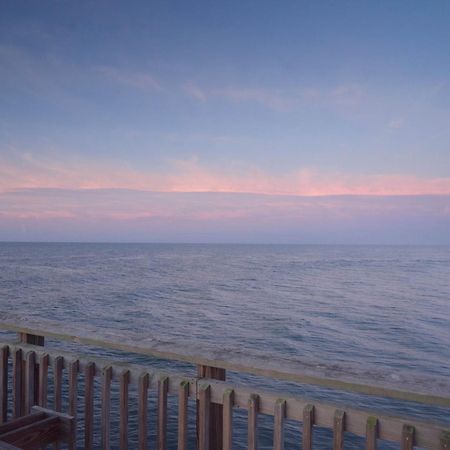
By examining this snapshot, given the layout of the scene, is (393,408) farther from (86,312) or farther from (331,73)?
(86,312)

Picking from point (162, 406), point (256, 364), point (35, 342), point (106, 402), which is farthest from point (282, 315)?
point (256, 364)

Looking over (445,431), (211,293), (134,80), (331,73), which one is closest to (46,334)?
(445,431)

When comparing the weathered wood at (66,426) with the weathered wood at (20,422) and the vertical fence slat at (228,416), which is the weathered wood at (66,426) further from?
the vertical fence slat at (228,416)

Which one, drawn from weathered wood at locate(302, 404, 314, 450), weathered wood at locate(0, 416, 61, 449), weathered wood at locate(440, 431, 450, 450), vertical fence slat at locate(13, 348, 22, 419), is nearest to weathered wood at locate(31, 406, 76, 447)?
weathered wood at locate(0, 416, 61, 449)

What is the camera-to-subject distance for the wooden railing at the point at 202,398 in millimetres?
2049

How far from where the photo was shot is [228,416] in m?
2.42

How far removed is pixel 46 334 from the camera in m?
3.01

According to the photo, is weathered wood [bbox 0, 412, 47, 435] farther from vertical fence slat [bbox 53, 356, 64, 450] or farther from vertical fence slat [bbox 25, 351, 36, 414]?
vertical fence slat [bbox 25, 351, 36, 414]

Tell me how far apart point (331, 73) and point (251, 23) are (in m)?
6.04

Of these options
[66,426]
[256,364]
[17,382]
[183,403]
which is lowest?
[66,426]

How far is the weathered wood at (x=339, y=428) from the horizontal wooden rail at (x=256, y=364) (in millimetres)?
142

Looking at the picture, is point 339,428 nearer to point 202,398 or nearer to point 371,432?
point 371,432

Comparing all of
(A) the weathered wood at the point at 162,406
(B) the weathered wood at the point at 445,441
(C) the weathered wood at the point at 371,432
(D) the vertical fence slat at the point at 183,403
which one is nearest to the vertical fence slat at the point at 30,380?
(A) the weathered wood at the point at 162,406

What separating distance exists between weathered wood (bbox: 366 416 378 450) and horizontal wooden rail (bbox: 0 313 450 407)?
0.14m
